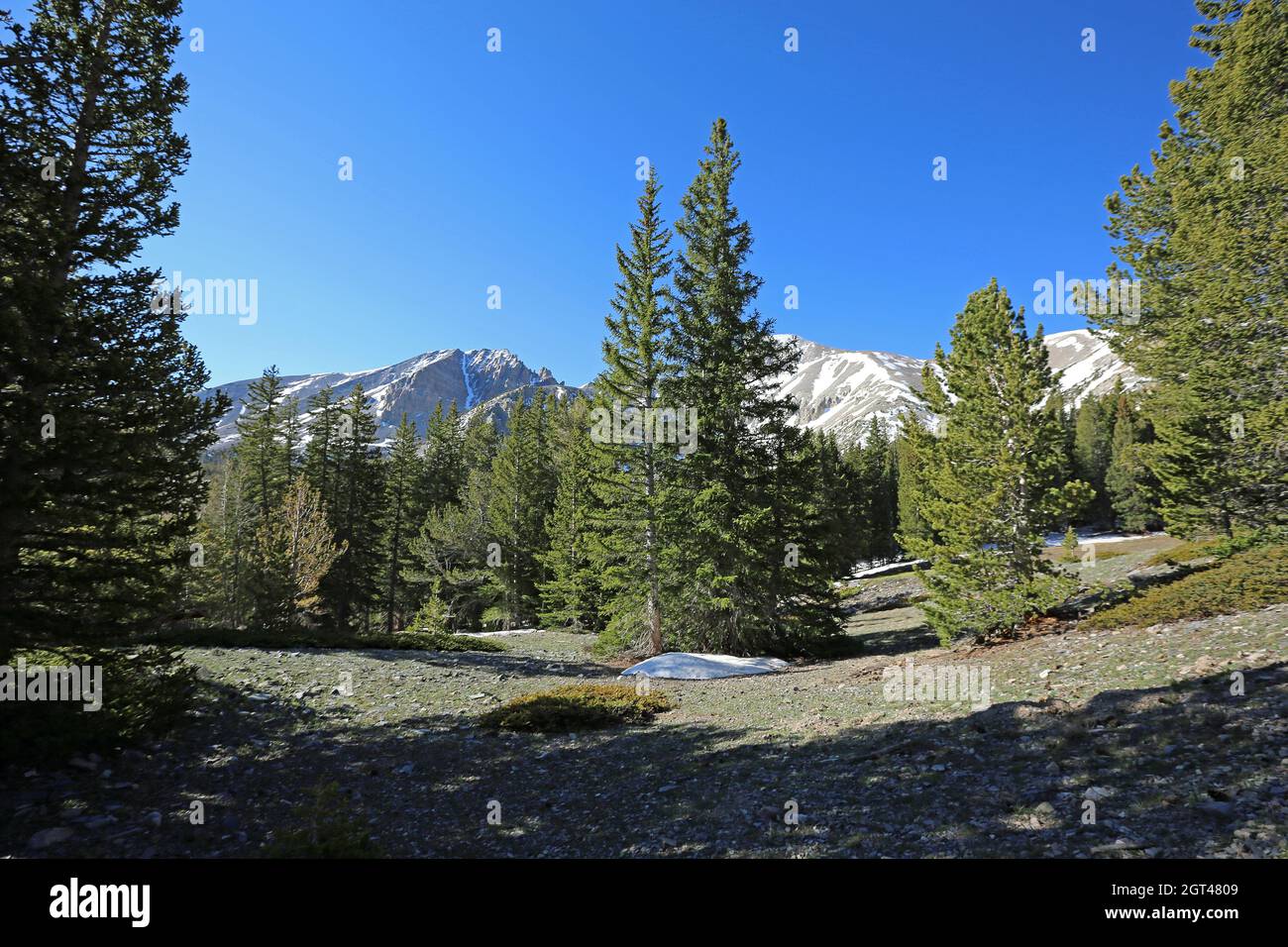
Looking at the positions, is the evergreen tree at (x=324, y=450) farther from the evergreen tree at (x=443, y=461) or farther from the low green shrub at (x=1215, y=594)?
the low green shrub at (x=1215, y=594)

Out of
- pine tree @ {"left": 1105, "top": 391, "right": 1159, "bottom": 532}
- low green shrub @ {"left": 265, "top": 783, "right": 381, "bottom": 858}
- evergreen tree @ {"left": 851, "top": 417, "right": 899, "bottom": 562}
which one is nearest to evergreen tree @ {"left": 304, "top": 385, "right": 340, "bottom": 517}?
low green shrub @ {"left": 265, "top": 783, "right": 381, "bottom": 858}

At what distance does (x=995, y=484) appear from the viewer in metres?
15.3

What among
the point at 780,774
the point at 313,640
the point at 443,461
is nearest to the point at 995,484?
the point at 780,774

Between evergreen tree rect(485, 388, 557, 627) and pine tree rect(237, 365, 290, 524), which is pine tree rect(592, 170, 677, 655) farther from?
pine tree rect(237, 365, 290, 524)

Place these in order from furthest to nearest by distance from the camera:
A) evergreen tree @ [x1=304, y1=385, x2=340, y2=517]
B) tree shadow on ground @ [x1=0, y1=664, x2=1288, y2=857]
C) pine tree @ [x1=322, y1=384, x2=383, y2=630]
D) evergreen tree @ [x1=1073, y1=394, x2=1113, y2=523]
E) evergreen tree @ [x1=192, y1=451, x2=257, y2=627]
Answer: evergreen tree @ [x1=1073, y1=394, x2=1113, y2=523] < evergreen tree @ [x1=304, y1=385, x2=340, y2=517] < pine tree @ [x1=322, y1=384, x2=383, y2=630] < evergreen tree @ [x1=192, y1=451, x2=257, y2=627] < tree shadow on ground @ [x1=0, y1=664, x2=1288, y2=857]

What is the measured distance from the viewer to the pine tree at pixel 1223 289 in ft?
46.5

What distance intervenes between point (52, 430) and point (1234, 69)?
98.8 feet

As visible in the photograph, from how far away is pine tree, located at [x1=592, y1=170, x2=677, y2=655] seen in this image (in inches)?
856

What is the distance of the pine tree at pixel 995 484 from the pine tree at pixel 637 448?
10.1m

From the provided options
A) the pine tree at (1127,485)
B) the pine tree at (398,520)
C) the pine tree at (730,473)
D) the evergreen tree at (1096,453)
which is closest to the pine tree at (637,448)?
the pine tree at (730,473)

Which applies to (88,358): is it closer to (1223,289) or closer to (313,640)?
(313,640)

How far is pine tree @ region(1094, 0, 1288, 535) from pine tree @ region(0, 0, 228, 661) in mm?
24632
